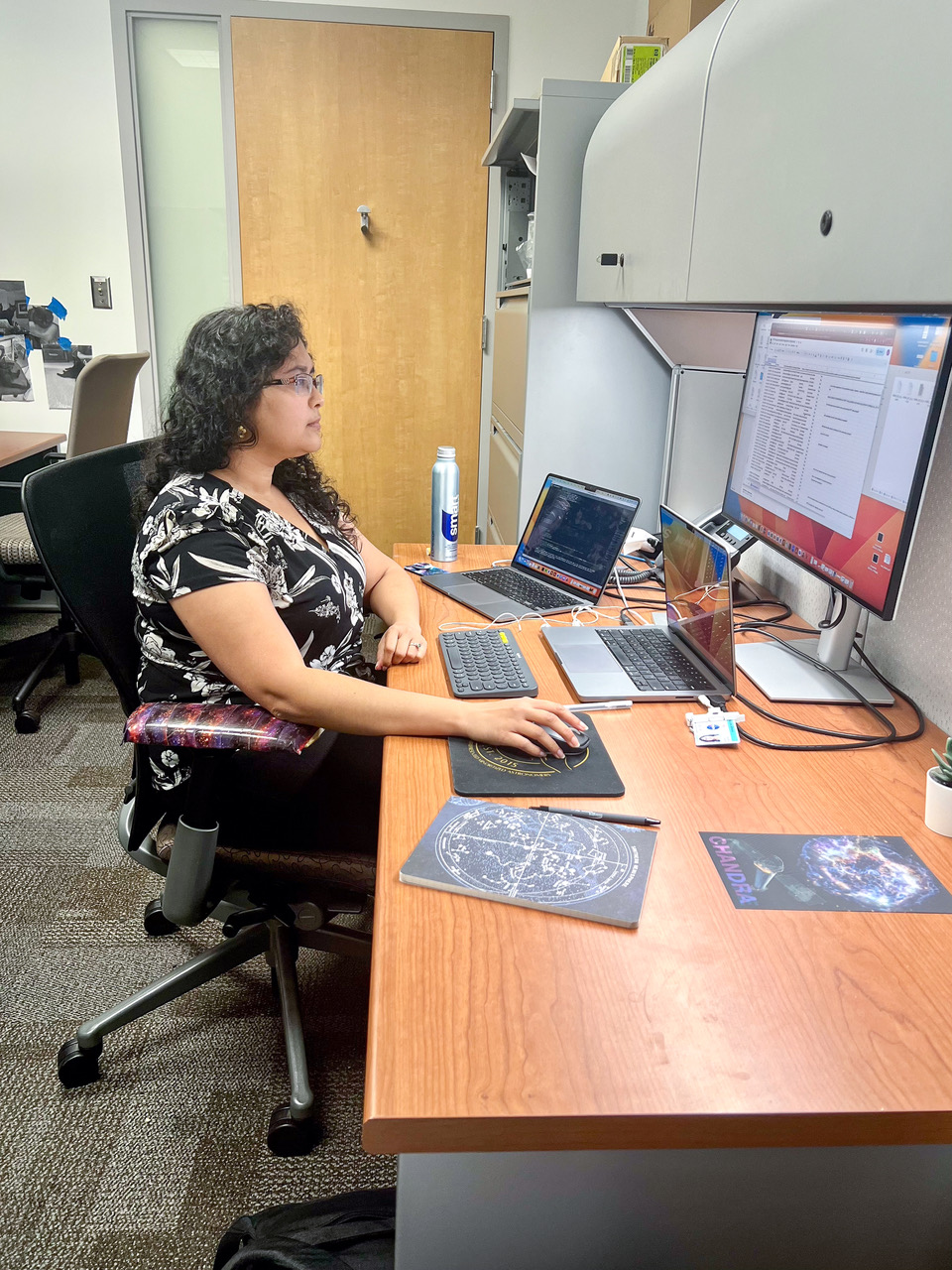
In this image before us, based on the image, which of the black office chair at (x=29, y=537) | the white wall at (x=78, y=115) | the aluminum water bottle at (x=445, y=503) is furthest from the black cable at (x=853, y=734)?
the white wall at (x=78, y=115)

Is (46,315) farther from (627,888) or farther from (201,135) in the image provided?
(627,888)

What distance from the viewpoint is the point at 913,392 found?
977 mm

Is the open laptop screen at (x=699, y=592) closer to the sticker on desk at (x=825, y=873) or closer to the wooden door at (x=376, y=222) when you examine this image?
the sticker on desk at (x=825, y=873)

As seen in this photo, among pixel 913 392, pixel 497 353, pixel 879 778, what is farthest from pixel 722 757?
pixel 497 353

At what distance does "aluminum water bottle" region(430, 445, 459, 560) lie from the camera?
6.11ft

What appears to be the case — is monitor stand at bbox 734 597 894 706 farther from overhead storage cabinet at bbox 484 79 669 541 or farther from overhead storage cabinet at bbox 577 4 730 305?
overhead storage cabinet at bbox 484 79 669 541

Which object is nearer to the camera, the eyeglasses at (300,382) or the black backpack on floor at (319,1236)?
the black backpack on floor at (319,1236)

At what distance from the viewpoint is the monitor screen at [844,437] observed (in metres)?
0.98

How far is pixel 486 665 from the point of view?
1318 mm

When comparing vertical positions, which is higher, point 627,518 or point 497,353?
point 497,353

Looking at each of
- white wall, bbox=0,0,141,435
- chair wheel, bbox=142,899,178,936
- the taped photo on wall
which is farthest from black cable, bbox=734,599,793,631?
the taped photo on wall

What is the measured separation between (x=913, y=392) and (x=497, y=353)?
1.92 meters

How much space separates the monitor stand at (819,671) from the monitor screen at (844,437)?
13cm

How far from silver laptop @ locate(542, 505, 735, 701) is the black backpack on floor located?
0.65 meters
